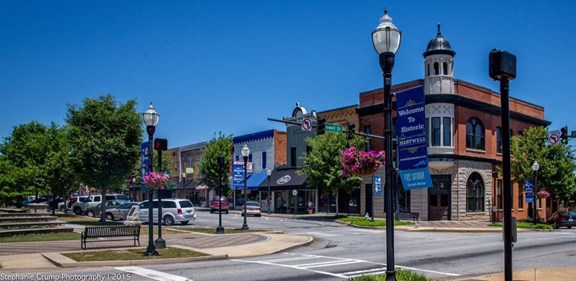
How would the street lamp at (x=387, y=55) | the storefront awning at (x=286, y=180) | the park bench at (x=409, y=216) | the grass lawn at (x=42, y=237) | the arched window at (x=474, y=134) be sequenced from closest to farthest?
1. the street lamp at (x=387, y=55)
2. the grass lawn at (x=42, y=237)
3. the park bench at (x=409, y=216)
4. the arched window at (x=474, y=134)
5. the storefront awning at (x=286, y=180)

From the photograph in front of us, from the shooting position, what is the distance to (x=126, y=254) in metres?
17.8

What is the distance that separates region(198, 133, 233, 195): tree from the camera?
189ft

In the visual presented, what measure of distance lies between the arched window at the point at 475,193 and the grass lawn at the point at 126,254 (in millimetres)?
27344

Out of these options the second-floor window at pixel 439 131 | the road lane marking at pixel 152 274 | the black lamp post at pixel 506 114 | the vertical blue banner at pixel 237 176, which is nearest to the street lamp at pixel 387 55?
the black lamp post at pixel 506 114

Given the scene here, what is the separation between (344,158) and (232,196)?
163 feet

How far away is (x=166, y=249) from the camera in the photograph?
1952 cm

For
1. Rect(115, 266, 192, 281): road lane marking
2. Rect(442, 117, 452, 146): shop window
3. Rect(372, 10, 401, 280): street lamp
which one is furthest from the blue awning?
Rect(372, 10, 401, 280): street lamp

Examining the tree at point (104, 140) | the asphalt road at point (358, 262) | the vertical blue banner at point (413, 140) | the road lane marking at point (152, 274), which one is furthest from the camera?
the tree at point (104, 140)

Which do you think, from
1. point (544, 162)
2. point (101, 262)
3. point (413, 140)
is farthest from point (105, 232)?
point (544, 162)

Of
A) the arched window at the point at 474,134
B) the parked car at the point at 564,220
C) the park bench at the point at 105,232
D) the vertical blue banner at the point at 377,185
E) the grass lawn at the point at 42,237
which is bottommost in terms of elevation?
the parked car at the point at 564,220

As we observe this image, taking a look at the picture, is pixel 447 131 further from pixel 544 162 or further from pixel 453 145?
pixel 544 162

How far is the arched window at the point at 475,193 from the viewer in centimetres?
4078

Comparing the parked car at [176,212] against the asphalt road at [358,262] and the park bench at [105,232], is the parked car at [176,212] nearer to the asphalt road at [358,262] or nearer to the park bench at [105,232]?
the asphalt road at [358,262]

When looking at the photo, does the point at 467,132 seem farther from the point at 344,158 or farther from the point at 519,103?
the point at 344,158
